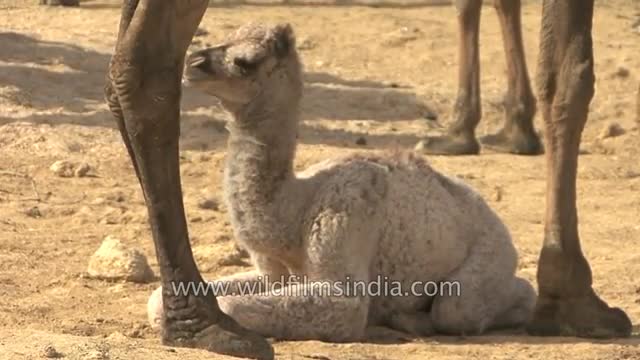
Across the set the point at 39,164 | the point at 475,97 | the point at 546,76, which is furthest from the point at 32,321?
the point at 475,97

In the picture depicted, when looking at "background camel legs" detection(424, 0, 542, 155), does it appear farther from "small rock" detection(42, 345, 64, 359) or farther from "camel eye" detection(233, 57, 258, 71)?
"small rock" detection(42, 345, 64, 359)

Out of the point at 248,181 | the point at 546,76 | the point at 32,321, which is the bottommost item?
the point at 32,321

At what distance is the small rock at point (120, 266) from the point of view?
7.95 meters

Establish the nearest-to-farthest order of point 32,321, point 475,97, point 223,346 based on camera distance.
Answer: point 223,346
point 32,321
point 475,97

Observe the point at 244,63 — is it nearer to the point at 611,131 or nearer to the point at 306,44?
the point at 611,131

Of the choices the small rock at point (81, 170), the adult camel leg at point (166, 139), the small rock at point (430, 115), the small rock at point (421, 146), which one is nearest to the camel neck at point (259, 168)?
the adult camel leg at point (166, 139)

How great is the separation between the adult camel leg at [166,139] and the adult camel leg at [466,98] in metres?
6.24

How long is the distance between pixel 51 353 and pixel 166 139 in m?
0.92

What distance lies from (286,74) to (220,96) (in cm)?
28

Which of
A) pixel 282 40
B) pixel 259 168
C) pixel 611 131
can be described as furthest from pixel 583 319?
pixel 611 131

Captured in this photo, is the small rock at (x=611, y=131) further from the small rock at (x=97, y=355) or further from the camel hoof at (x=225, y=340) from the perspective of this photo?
the small rock at (x=97, y=355)

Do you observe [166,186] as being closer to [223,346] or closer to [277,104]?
[223,346]

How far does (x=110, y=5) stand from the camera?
691 inches

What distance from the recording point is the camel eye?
700 cm
